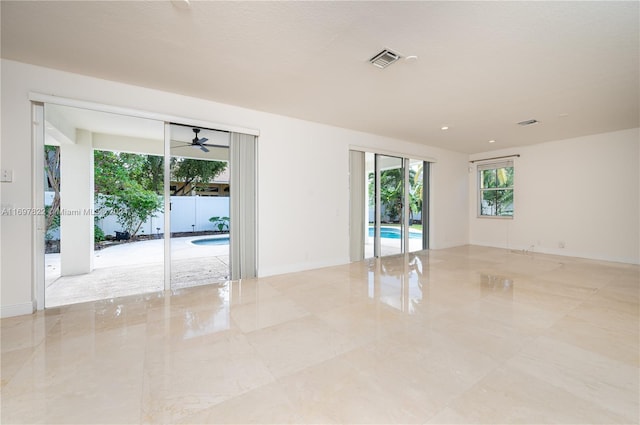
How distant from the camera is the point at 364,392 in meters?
1.61

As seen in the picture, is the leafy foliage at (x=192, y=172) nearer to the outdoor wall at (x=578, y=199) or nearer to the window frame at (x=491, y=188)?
the window frame at (x=491, y=188)

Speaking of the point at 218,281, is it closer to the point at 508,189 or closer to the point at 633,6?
the point at 633,6

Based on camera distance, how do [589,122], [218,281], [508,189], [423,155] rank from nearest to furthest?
[218,281] → [589,122] → [423,155] → [508,189]

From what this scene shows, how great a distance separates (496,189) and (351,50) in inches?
252

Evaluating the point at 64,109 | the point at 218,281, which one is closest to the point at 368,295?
the point at 218,281

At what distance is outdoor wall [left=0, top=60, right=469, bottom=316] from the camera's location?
2705mm

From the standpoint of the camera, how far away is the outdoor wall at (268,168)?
2.71m

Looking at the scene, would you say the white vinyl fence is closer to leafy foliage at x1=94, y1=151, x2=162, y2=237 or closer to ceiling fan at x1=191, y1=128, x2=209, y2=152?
leafy foliage at x1=94, y1=151, x2=162, y2=237

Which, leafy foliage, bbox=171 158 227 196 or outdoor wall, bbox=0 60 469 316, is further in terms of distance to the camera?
leafy foliage, bbox=171 158 227 196

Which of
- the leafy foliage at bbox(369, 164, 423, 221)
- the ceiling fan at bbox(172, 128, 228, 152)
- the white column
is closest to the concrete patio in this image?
the white column

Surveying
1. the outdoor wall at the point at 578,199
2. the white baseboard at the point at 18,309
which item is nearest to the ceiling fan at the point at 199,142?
the white baseboard at the point at 18,309

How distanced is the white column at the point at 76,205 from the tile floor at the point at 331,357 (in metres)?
1.24

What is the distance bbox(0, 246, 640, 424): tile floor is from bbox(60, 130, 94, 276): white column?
124 cm

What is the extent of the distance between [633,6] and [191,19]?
3.25 metres
